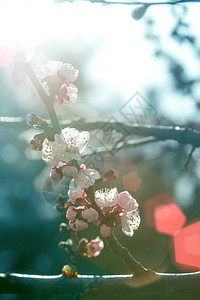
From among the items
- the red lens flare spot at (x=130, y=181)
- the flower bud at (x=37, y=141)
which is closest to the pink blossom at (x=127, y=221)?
the flower bud at (x=37, y=141)

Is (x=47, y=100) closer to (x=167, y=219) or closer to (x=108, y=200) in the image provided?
(x=108, y=200)

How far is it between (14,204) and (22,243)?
264cm

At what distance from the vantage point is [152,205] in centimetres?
1270

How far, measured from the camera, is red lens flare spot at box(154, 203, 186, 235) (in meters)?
11.6

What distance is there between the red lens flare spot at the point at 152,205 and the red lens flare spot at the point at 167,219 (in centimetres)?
20

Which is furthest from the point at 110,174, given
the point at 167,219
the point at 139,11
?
the point at 167,219

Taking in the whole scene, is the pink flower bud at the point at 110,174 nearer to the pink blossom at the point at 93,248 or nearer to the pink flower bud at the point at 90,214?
the pink flower bud at the point at 90,214

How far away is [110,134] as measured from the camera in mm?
2723

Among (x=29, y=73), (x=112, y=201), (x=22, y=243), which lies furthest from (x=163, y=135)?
(x=22, y=243)

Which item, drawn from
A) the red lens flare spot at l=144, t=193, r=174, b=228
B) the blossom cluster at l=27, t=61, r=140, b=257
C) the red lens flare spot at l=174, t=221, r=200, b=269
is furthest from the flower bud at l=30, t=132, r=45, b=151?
the red lens flare spot at l=144, t=193, r=174, b=228

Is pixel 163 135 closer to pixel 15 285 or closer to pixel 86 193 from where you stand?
pixel 86 193

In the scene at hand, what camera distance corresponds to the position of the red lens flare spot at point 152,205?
40.8ft

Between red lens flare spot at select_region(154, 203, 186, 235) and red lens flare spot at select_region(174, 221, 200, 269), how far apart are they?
34 centimetres

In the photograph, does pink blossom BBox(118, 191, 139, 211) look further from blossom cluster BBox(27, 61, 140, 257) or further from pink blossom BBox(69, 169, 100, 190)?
pink blossom BBox(69, 169, 100, 190)
